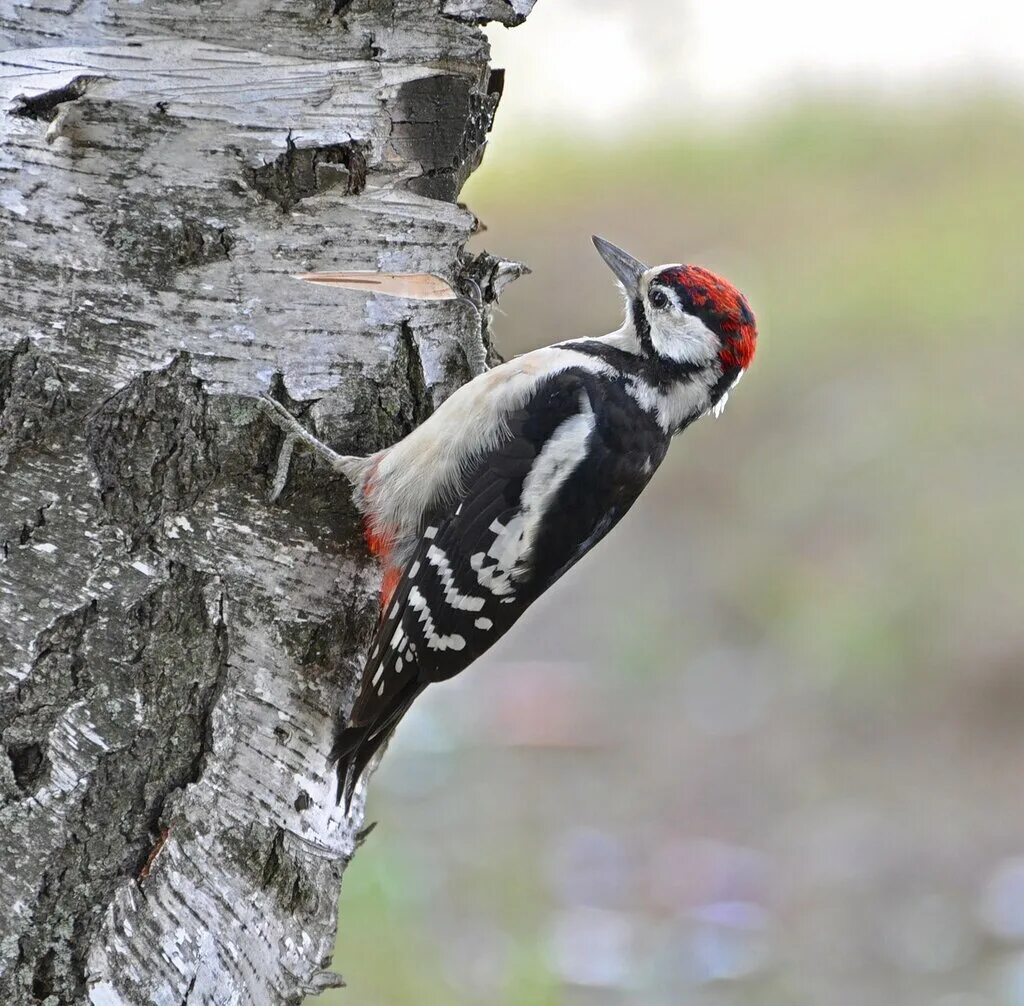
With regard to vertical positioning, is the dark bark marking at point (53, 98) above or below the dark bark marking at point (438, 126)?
below

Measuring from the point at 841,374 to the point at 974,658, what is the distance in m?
2.02

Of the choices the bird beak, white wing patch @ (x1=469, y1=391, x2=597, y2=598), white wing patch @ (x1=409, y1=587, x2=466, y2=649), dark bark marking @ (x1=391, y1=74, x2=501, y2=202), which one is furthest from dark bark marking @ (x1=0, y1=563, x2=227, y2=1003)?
the bird beak

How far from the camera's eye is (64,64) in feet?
6.42

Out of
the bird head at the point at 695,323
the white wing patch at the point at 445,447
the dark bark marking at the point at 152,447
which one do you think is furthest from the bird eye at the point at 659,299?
the dark bark marking at the point at 152,447

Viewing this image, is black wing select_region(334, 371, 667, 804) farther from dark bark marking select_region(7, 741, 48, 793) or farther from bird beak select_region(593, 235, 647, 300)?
dark bark marking select_region(7, 741, 48, 793)

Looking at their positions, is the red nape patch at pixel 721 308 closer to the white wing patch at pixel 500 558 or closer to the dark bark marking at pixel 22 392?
the white wing patch at pixel 500 558

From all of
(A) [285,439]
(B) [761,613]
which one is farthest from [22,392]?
(B) [761,613]

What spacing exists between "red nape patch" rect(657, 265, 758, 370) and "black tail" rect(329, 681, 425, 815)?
1062 millimetres

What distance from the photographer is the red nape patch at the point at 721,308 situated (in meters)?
2.90

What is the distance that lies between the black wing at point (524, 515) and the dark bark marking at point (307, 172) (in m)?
0.66

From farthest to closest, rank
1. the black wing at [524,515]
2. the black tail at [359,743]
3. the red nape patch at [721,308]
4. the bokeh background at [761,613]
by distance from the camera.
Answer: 1. the bokeh background at [761,613]
2. the red nape patch at [721,308]
3. the black wing at [524,515]
4. the black tail at [359,743]

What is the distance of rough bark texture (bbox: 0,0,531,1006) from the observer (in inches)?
77.2

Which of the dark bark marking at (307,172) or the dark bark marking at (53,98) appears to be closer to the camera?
the dark bark marking at (53,98)

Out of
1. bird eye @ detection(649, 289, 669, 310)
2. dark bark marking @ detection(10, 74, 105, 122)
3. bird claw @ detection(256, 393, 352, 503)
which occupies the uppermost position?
bird eye @ detection(649, 289, 669, 310)
